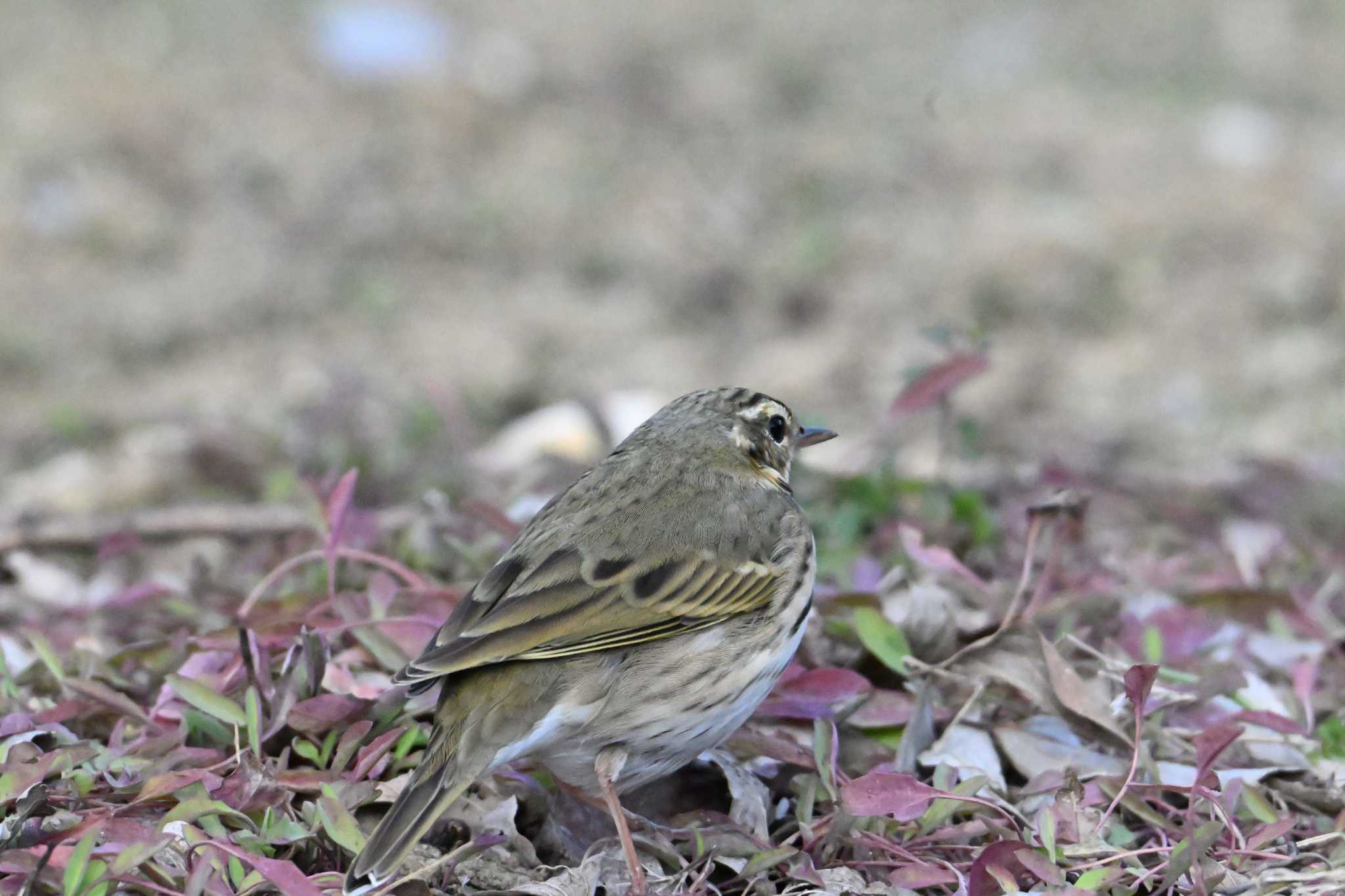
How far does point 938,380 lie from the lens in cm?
548

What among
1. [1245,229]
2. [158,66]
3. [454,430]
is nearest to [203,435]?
[454,430]

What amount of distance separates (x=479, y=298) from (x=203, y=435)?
3756 millimetres

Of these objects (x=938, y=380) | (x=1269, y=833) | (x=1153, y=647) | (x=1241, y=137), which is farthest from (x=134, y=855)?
(x=1241, y=137)

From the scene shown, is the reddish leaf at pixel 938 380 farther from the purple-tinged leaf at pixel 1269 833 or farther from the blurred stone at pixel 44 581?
the blurred stone at pixel 44 581

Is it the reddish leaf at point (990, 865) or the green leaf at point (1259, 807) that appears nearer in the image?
the reddish leaf at point (990, 865)

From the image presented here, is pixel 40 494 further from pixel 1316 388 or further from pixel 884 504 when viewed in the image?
pixel 1316 388

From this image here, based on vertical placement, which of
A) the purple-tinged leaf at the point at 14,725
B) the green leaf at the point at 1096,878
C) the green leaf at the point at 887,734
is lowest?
the green leaf at the point at 887,734

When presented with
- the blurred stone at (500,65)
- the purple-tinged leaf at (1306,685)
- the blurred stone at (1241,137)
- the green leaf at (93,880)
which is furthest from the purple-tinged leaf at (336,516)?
the blurred stone at (1241,137)

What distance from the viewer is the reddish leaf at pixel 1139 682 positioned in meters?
3.90

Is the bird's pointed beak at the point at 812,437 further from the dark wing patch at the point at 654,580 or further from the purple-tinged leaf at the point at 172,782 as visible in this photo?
the purple-tinged leaf at the point at 172,782

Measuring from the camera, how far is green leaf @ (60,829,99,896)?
3.32 meters

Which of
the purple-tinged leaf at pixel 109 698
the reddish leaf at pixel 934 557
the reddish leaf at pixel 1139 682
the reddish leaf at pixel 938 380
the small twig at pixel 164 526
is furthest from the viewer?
the small twig at pixel 164 526

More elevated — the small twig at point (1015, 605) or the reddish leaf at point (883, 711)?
the small twig at point (1015, 605)

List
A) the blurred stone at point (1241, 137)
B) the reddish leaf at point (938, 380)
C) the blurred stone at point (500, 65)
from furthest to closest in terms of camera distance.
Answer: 1. the blurred stone at point (500, 65)
2. the blurred stone at point (1241, 137)
3. the reddish leaf at point (938, 380)
